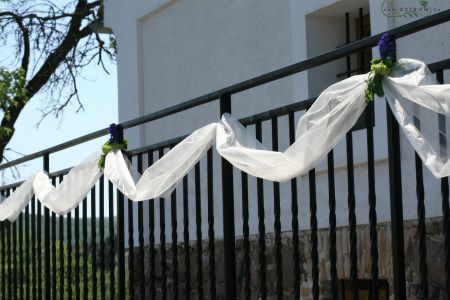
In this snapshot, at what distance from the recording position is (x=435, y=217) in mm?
6391

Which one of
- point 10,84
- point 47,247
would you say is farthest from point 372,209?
point 10,84

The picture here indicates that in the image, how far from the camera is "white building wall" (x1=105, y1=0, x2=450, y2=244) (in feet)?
23.5

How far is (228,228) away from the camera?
474cm

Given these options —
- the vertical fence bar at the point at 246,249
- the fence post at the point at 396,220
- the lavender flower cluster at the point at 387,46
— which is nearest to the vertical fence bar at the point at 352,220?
the fence post at the point at 396,220

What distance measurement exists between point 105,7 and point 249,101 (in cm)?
385

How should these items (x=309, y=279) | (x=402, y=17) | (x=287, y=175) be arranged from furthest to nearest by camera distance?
(x=309, y=279) < (x=402, y=17) < (x=287, y=175)

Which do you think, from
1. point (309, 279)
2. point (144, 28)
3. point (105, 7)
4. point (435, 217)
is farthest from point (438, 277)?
point (105, 7)

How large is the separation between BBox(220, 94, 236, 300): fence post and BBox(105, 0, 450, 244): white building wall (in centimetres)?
220

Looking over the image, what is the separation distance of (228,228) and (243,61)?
4540 mm

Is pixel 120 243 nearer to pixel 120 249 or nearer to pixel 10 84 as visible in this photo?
pixel 120 249

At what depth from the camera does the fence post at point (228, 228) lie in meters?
4.67

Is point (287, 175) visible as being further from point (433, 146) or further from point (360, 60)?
point (360, 60)

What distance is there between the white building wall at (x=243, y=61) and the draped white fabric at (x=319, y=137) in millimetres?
2231

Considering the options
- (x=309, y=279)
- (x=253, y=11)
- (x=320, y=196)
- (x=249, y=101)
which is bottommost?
(x=309, y=279)
